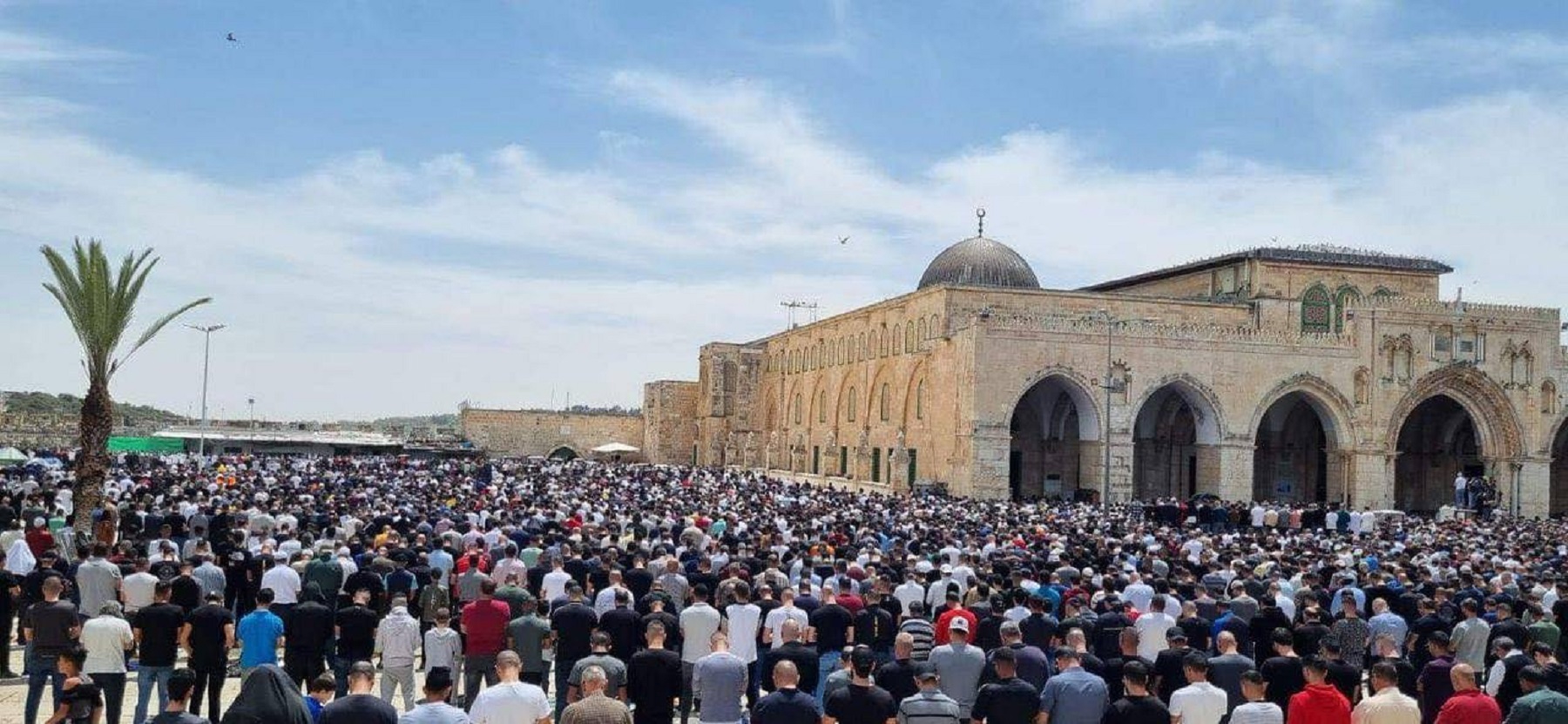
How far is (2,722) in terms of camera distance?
1002cm

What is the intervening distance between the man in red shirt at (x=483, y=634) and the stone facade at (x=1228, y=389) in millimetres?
29631

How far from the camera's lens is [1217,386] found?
40.6 metres

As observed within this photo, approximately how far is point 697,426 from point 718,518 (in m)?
48.7

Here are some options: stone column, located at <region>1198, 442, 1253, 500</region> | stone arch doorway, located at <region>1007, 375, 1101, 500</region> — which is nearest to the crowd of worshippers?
stone column, located at <region>1198, 442, 1253, 500</region>

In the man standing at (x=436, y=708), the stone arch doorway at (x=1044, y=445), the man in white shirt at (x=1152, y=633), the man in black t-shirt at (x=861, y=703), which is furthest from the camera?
the stone arch doorway at (x=1044, y=445)

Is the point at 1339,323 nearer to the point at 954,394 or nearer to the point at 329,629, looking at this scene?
the point at 954,394

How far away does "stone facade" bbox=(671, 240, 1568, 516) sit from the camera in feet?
A: 130

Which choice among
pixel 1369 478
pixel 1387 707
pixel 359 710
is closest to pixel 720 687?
pixel 359 710

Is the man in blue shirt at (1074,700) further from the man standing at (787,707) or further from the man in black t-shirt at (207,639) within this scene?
the man in black t-shirt at (207,639)

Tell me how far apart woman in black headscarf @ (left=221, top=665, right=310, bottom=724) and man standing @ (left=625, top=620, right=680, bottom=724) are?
2.19 metres

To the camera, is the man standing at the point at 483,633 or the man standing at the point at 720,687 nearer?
the man standing at the point at 720,687

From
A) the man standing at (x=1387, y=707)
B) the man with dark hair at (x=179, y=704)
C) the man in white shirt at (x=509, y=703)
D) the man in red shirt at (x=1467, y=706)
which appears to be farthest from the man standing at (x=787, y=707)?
the man in red shirt at (x=1467, y=706)

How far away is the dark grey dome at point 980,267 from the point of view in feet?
164

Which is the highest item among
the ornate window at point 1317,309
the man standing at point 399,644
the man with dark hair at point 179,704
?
the ornate window at point 1317,309
